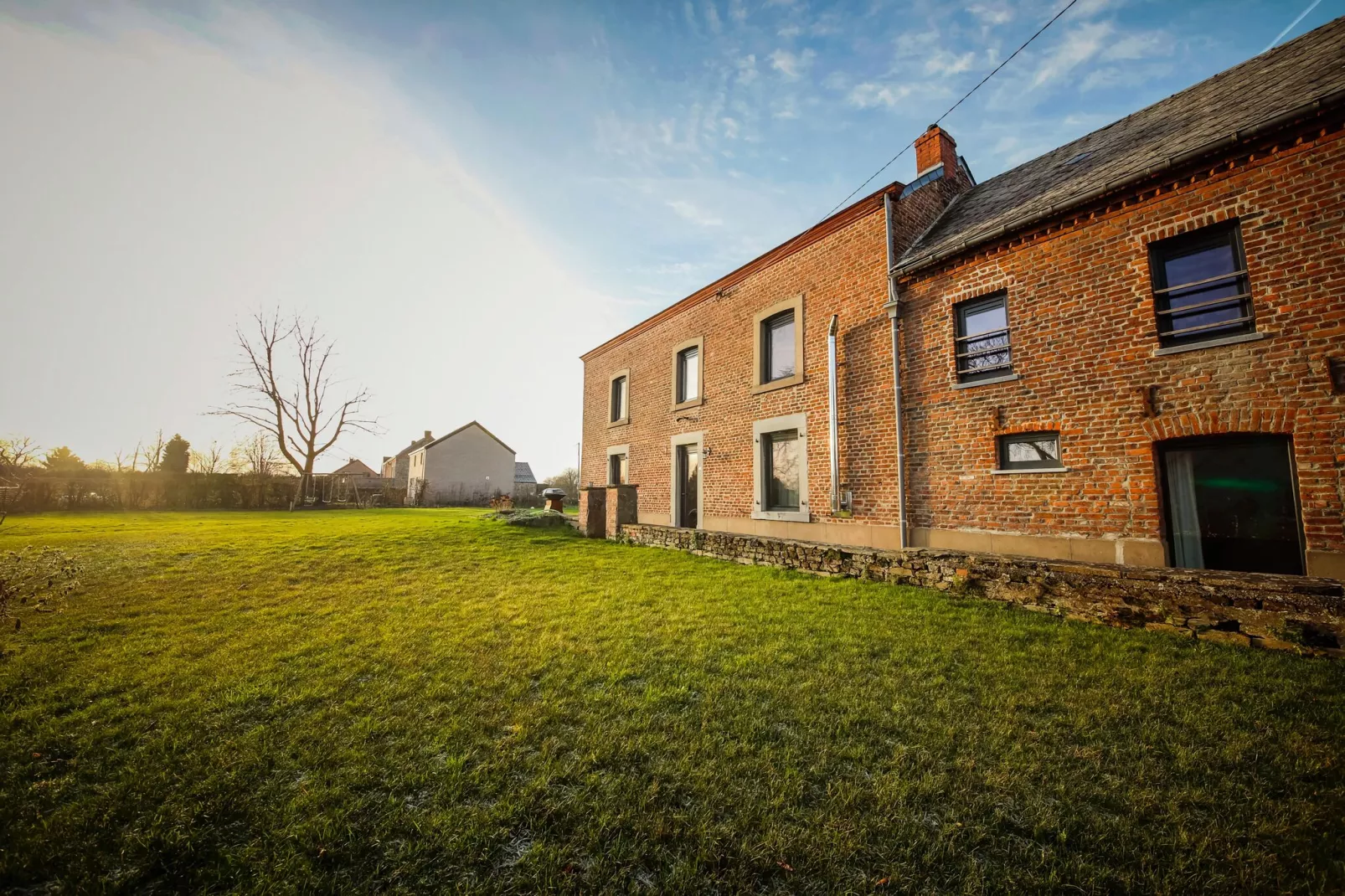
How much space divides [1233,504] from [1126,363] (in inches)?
79.8

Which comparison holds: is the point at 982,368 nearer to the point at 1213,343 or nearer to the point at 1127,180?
the point at 1213,343

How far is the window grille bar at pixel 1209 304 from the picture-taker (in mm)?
5664

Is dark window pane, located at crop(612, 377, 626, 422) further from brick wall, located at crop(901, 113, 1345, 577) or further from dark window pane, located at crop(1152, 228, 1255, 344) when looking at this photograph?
dark window pane, located at crop(1152, 228, 1255, 344)

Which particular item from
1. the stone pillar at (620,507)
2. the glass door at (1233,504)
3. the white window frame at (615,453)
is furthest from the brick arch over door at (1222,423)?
the white window frame at (615,453)

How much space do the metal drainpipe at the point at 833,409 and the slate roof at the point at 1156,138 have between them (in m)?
1.69

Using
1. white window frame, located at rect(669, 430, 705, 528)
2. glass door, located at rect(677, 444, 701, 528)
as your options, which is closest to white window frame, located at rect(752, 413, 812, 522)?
white window frame, located at rect(669, 430, 705, 528)

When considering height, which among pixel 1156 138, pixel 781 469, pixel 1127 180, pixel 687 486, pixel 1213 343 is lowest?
pixel 687 486

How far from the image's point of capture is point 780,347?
11.4 metres

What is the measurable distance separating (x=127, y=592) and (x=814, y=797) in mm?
8705

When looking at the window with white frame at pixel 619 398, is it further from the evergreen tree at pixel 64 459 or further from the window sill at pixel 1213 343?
the evergreen tree at pixel 64 459

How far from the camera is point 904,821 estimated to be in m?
2.24

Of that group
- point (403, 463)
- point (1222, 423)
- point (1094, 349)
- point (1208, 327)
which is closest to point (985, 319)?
point (1094, 349)

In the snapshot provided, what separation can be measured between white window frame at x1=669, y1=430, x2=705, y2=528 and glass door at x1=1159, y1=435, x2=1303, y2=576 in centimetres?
851

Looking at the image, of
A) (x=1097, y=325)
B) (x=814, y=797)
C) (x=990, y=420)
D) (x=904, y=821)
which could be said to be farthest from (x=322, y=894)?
(x=1097, y=325)
